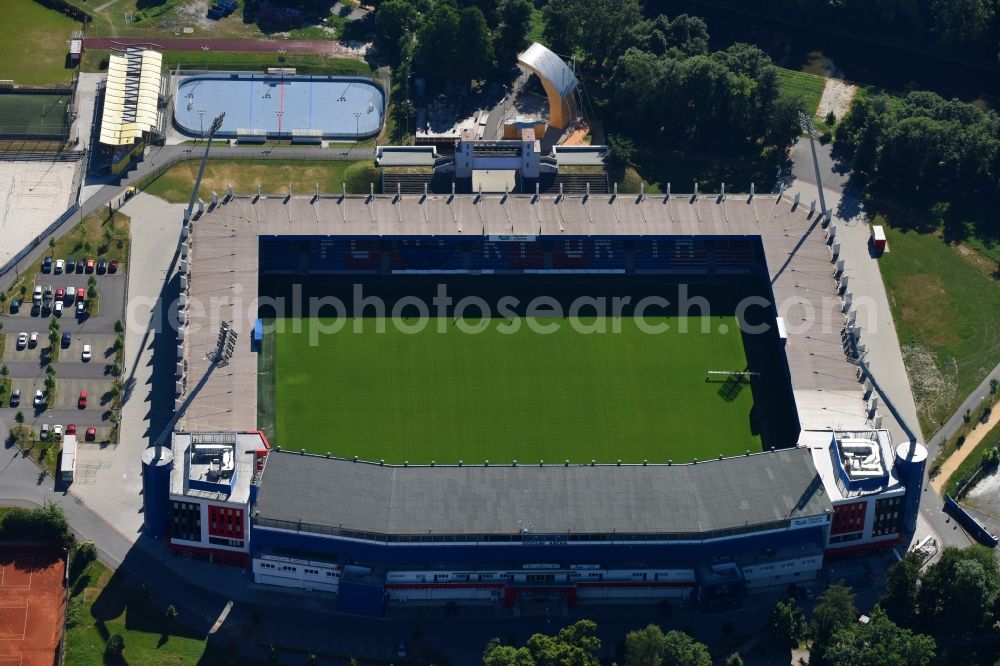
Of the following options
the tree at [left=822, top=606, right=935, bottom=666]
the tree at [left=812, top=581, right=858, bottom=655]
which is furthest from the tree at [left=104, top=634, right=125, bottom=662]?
the tree at [left=822, top=606, right=935, bottom=666]

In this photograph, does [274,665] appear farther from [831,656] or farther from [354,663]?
[831,656]

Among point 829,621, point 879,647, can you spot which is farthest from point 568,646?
point 879,647

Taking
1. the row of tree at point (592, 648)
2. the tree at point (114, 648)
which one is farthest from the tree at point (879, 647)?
the tree at point (114, 648)

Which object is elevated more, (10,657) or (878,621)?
(878,621)

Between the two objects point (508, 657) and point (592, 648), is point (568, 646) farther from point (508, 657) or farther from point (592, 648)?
point (508, 657)

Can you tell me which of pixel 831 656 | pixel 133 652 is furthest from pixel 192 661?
pixel 831 656
